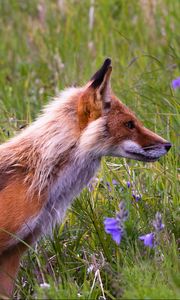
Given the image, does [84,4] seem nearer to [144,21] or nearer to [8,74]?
[144,21]

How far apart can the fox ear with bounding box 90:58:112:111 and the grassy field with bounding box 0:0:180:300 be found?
734 mm

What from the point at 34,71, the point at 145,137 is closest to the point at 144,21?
the point at 34,71

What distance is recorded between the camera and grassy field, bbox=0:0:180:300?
5418 millimetres

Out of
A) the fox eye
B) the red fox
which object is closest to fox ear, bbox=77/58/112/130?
the red fox

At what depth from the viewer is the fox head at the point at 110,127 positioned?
5785 mm

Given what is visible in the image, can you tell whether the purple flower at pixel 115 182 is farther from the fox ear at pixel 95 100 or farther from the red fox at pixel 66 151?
the fox ear at pixel 95 100

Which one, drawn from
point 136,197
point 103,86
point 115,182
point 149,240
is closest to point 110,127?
point 103,86

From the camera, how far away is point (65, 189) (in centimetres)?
578

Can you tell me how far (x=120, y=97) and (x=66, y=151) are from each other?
8.07 feet

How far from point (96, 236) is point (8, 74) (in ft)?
15.3

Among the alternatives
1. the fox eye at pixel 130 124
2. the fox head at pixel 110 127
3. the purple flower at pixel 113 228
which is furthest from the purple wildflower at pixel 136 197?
the purple flower at pixel 113 228

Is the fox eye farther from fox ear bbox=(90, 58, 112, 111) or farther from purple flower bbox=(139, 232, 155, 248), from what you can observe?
purple flower bbox=(139, 232, 155, 248)

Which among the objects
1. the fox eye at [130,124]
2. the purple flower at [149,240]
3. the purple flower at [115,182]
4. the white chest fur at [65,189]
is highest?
the fox eye at [130,124]

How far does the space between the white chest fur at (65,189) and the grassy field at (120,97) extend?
0.96 ft
